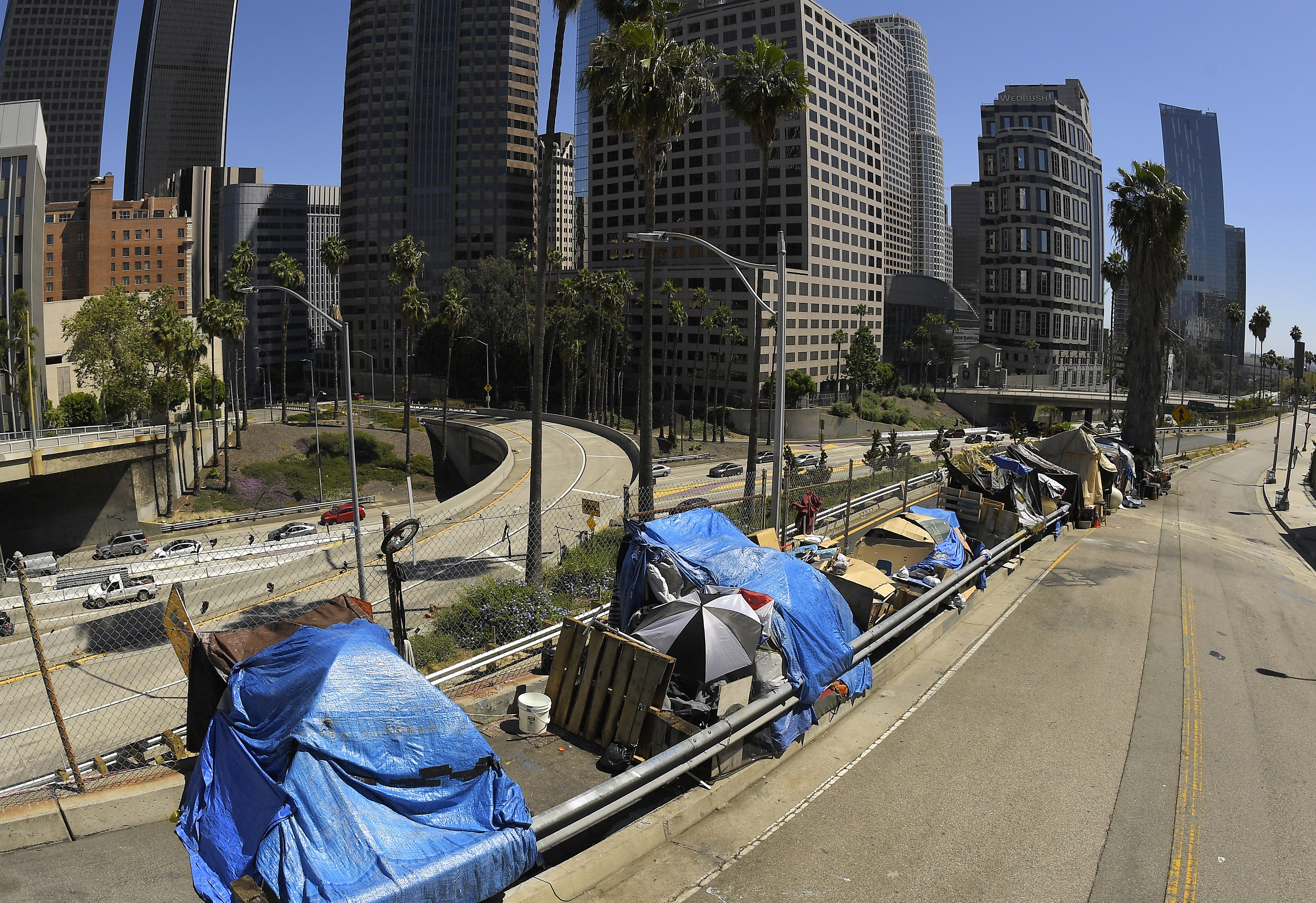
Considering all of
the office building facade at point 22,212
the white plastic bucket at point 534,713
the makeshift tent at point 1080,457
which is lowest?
the white plastic bucket at point 534,713

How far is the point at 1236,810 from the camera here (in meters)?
9.44

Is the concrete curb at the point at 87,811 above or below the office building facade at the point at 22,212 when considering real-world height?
below

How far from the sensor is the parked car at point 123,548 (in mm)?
48750

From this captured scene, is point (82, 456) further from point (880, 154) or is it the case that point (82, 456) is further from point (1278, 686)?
point (880, 154)

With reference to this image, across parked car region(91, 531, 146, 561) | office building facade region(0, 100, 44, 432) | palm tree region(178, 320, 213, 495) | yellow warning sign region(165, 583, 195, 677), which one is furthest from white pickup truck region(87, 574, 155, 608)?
office building facade region(0, 100, 44, 432)

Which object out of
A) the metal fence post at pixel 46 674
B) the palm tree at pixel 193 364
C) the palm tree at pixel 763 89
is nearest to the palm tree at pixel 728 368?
the palm tree at pixel 193 364

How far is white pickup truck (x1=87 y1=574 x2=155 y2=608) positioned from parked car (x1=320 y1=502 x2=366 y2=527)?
1869cm

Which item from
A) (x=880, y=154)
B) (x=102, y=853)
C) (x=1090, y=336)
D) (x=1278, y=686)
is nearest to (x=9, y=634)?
(x=102, y=853)

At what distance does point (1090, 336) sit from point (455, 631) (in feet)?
708

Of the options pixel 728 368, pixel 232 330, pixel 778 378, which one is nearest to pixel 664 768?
pixel 778 378

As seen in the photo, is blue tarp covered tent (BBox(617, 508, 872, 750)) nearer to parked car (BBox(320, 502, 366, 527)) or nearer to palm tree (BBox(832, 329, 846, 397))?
parked car (BBox(320, 502, 366, 527))

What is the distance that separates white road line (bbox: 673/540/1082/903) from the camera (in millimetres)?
7723

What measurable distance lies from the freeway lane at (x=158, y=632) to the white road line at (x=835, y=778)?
1020 cm

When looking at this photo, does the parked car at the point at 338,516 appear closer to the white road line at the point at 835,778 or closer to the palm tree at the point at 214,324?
the palm tree at the point at 214,324
